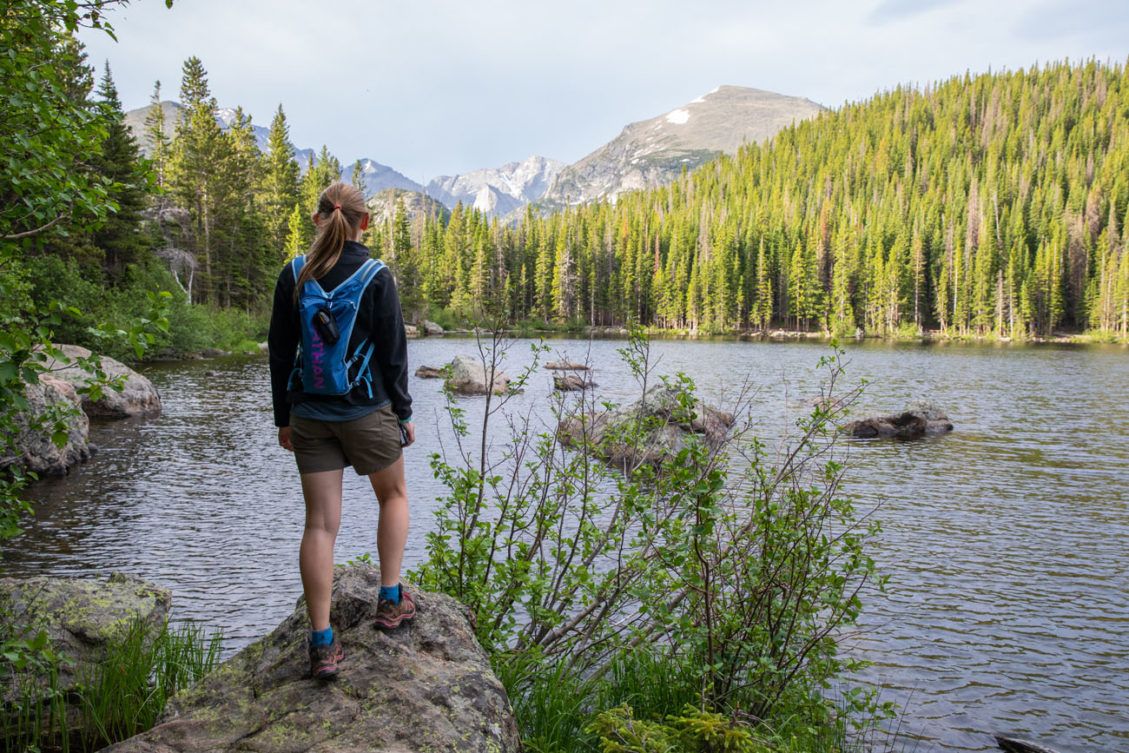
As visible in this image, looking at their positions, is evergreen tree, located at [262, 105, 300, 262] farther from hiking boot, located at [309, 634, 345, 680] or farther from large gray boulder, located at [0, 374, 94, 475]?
hiking boot, located at [309, 634, 345, 680]

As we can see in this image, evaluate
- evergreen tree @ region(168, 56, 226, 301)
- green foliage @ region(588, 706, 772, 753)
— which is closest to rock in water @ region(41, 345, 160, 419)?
green foliage @ region(588, 706, 772, 753)

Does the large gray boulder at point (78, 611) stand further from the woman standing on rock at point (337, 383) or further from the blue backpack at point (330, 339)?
the blue backpack at point (330, 339)

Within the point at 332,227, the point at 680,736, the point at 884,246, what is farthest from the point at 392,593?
the point at 884,246

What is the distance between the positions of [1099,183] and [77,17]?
148966mm

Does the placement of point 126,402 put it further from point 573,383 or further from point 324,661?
point 324,661

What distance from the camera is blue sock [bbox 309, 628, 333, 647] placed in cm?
362

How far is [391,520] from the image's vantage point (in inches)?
160

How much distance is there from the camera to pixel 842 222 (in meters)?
114

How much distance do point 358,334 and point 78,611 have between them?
445cm

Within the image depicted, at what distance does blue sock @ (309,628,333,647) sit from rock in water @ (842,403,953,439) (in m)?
21.4

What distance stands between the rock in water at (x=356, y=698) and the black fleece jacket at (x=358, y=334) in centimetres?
122

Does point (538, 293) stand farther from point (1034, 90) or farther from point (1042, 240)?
point (1034, 90)

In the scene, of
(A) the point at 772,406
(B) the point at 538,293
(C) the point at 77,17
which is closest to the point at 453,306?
(B) the point at 538,293

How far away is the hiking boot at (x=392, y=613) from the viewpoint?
12.9ft
